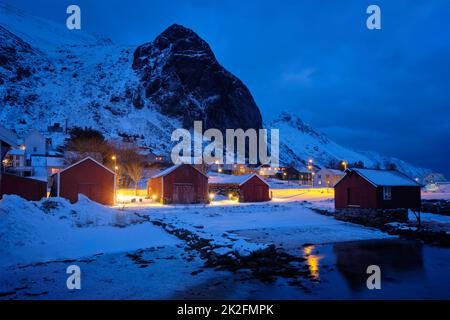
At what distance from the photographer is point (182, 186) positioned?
4516 centimetres

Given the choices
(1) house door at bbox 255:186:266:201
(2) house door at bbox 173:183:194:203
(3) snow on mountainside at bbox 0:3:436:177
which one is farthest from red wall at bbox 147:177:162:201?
(3) snow on mountainside at bbox 0:3:436:177

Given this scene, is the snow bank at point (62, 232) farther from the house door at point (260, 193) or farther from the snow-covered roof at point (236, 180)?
the house door at point (260, 193)

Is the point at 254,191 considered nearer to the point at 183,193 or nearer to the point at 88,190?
the point at 183,193

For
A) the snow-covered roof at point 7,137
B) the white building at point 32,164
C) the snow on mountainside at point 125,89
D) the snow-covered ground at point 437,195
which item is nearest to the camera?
the snow-covered roof at point 7,137

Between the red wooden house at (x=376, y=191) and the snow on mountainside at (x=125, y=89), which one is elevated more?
the snow on mountainside at (x=125, y=89)

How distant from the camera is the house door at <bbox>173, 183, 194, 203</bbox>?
1761 inches

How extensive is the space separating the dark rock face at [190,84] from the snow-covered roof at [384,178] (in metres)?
100

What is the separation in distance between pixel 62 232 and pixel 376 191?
1085 inches

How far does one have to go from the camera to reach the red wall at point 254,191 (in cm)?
4888

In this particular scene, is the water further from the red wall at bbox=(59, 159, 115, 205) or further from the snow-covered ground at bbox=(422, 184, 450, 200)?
the snow-covered ground at bbox=(422, 184, 450, 200)

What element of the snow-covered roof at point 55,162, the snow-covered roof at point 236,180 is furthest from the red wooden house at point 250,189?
A: the snow-covered roof at point 55,162

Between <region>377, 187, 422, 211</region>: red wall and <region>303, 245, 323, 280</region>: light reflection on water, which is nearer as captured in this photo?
<region>303, 245, 323, 280</region>: light reflection on water

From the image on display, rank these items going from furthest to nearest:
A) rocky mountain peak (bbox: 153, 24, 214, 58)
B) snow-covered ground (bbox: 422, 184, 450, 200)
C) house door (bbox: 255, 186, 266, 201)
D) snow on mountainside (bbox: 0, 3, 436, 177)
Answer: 1. rocky mountain peak (bbox: 153, 24, 214, 58)
2. snow on mountainside (bbox: 0, 3, 436, 177)
3. snow-covered ground (bbox: 422, 184, 450, 200)
4. house door (bbox: 255, 186, 266, 201)

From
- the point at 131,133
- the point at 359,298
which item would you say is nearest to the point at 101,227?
the point at 359,298
